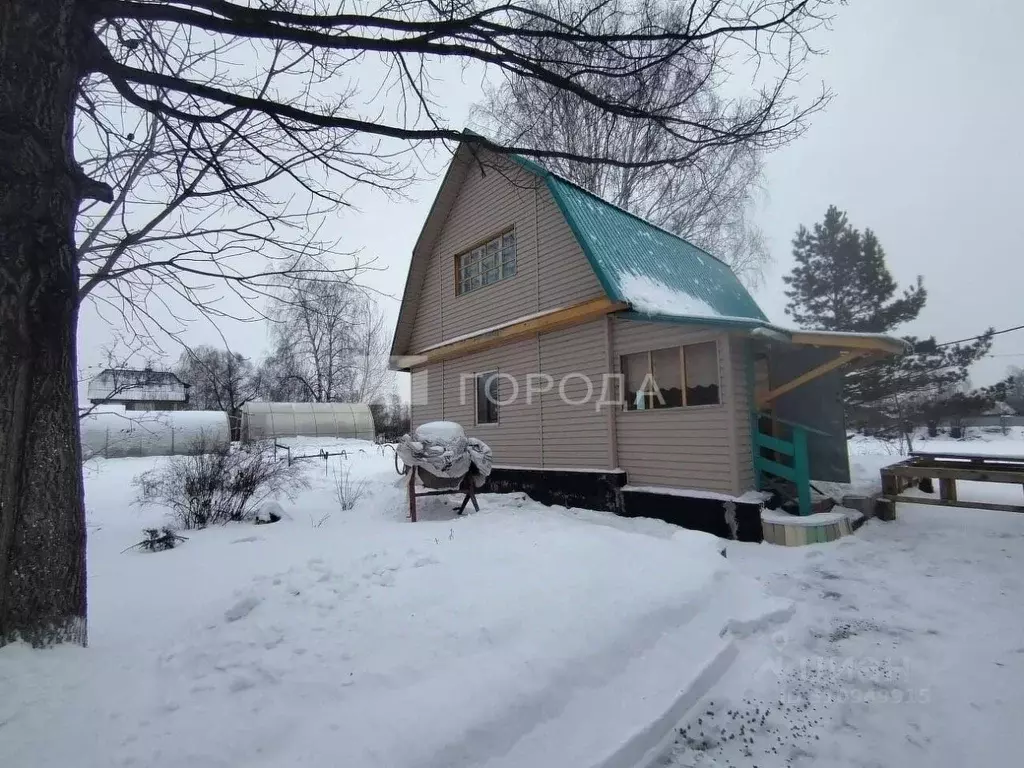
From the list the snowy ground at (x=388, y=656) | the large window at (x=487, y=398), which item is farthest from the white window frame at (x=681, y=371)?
the large window at (x=487, y=398)

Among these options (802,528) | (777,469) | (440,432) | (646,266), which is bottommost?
(802,528)

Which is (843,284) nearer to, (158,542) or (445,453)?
(445,453)

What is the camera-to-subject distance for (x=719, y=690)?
10.0 ft

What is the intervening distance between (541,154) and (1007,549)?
6.96 meters

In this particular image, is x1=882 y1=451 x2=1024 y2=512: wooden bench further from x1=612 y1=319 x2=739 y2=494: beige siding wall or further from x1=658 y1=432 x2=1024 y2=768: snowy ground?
x1=612 y1=319 x2=739 y2=494: beige siding wall

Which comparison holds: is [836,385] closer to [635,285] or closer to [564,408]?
[635,285]

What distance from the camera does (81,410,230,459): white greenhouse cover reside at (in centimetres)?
2128

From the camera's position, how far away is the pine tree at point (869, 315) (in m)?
18.1

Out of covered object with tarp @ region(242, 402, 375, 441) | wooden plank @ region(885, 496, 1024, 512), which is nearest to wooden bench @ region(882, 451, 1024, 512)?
wooden plank @ region(885, 496, 1024, 512)

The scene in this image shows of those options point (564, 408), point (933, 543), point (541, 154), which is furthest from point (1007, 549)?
point (541, 154)

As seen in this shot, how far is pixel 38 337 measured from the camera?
249 cm

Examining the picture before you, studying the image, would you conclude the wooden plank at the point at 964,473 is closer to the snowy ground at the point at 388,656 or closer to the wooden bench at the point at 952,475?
the wooden bench at the point at 952,475

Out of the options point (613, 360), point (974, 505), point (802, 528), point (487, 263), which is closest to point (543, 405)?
point (613, 360)

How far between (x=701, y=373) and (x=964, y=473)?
3.61 m
